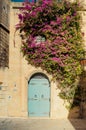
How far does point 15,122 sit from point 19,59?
165 inches

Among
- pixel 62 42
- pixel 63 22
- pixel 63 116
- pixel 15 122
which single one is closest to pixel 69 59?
pixel 62 42

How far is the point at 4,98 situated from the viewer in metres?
19.7

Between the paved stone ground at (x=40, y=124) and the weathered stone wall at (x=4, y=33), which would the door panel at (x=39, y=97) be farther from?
the weathered stone wall at (x=4, y=33)

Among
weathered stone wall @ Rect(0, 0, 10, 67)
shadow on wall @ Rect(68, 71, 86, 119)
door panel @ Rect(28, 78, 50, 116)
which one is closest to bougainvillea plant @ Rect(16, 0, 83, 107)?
shadow on wall @ Rect(68, 71, 86, 119)

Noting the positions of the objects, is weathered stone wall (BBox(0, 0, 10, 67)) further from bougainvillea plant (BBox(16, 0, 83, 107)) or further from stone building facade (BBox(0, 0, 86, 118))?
bougainvillea plant (BBox(16, 0, 83, 107))

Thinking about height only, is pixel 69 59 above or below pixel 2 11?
below

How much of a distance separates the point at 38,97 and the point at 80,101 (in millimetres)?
2600

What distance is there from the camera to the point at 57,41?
1931cm

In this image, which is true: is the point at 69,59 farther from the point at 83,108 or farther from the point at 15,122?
the point at 15,122

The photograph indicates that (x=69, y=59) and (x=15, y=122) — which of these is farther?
(x=69, y=59)

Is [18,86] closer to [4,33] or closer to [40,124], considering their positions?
[4,33]

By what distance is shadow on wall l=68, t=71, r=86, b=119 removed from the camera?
19578 millimetres

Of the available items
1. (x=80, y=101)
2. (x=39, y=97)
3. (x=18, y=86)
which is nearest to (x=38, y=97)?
(x=39, y=97)

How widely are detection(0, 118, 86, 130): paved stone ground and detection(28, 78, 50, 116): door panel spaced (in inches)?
48.1
